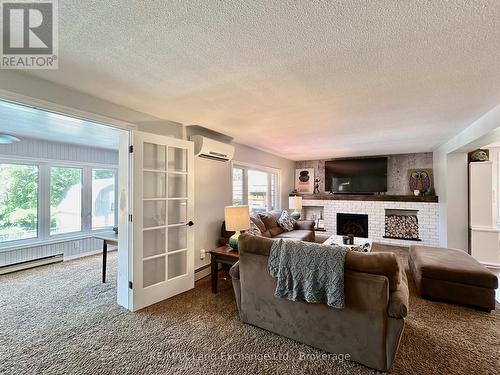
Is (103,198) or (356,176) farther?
(356,176)

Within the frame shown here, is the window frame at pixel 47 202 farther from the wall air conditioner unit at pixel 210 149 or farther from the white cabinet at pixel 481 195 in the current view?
the white cabinet at pixel 481 195

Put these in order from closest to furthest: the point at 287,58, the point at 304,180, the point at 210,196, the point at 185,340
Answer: the point at 287,58
the point at 185,340
the point at 210,196
the point at 304,180

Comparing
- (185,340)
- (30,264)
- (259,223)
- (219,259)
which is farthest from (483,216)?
(30,264)

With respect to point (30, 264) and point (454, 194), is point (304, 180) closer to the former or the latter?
point (454, 194)

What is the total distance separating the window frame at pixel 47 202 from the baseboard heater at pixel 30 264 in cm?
30

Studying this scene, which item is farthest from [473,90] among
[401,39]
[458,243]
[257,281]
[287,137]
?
[458,243]

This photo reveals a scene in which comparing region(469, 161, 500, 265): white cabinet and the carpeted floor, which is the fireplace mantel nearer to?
region(469, 161, 500, 265): white cabinet

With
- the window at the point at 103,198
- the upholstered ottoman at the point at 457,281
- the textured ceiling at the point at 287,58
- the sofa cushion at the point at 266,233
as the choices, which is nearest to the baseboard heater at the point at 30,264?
the window at the point at 103,198

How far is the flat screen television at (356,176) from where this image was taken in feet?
19.3

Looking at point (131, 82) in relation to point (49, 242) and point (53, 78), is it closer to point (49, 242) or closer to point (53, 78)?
point (53, 78)

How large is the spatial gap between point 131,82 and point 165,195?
55.0 inches

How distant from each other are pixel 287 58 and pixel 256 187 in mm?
4044

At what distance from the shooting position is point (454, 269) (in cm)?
266

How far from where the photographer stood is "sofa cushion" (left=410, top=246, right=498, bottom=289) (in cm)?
251
